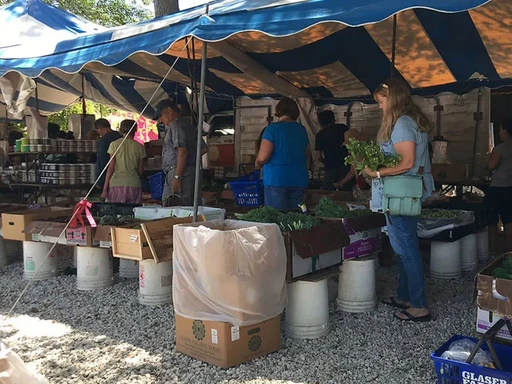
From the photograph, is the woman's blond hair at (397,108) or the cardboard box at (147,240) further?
the cardboard box at (147,240)

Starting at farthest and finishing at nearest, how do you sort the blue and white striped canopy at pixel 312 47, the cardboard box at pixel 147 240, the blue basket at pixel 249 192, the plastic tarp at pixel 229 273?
the blue basket at pixel 249 192
the cardboard box at pixel 147 240
the blue and white striped canopy at pixel 312 47
the plastic tarp at pixel 229 273

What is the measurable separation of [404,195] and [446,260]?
1.88 m

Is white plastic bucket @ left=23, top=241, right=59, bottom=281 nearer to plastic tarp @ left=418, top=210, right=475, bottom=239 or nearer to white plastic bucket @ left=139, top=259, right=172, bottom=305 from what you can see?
white plastic bucket @ left=139, top=259, right=172, bottom=305

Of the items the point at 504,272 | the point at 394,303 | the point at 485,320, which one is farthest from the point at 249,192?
the point at 504,272

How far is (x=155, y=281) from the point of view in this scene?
15.0ft

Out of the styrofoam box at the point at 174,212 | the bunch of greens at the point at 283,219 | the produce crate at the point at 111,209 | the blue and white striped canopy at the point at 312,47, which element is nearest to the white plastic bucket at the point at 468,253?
the blue and white striped canopy at the point at 312,47

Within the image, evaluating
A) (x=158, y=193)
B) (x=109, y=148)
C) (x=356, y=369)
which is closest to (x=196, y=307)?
(x=356, y=369)

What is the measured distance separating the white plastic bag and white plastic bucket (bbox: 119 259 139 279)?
10.9 ft

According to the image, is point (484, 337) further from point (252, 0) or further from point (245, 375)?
point (252, 0)

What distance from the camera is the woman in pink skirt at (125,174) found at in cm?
625

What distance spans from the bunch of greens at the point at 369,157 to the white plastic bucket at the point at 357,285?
2.84ft

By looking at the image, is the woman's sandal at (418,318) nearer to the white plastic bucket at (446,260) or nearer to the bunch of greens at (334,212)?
the bunch of greens at (334,212)

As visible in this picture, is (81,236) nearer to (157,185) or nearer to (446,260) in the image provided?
(157,185)

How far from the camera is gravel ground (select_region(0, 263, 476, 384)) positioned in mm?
3254
